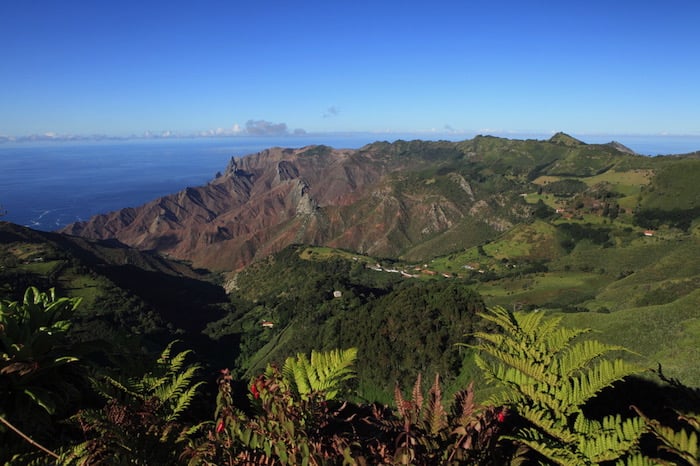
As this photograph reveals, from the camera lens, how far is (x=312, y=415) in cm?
367

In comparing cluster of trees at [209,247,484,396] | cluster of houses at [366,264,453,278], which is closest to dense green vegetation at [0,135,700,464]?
cluster of trees at [209,247,484,396]

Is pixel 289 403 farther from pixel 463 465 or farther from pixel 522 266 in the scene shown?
pixel 522 266

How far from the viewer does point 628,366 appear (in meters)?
4.60

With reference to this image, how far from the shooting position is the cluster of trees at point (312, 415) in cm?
340

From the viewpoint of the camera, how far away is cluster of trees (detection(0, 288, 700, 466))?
340 cm

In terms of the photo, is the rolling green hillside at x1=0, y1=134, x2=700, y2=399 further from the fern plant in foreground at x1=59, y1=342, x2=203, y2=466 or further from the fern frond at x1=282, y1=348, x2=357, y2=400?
the fern frond at x1=282, y1=348, x2=357, y2=400

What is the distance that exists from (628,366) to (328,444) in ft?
12.1

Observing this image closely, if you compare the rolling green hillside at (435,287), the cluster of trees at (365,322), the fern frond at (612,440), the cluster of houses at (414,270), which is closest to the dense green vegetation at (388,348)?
the fern frond at (612,440)

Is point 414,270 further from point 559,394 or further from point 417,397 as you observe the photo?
point 417,397

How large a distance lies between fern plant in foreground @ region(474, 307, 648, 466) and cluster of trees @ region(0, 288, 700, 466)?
15 mm

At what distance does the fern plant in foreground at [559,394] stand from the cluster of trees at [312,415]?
2 cm

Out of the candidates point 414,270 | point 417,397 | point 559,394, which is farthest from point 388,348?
point 414,270

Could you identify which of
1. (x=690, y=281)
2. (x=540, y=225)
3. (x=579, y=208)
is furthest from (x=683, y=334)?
(x=579, y=208)

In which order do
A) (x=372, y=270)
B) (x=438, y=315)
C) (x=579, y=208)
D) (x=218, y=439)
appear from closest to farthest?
(x=218, y=439), (x=438, y=315), (x=372, y=270), (x=579, y=208)
